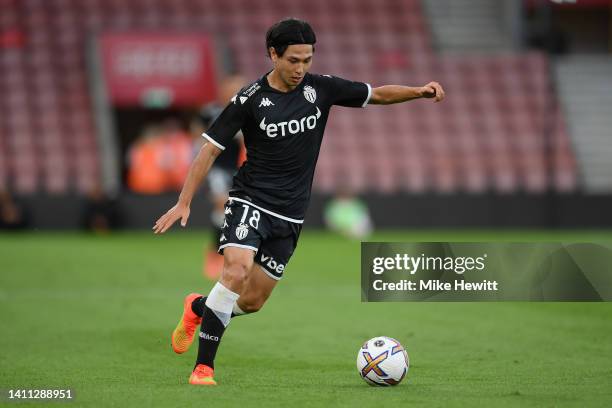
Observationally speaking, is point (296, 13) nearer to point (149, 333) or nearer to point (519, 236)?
point (519, 236)

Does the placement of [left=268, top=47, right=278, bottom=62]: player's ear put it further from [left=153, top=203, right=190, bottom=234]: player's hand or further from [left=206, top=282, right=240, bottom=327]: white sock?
[left=206, top=282, right=240, bottom=327]: white sock

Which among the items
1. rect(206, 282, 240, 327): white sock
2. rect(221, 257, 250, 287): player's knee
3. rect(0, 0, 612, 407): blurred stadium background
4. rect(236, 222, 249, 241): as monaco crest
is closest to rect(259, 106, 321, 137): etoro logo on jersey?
rect(236, 222, 249, 241): as monaco crest

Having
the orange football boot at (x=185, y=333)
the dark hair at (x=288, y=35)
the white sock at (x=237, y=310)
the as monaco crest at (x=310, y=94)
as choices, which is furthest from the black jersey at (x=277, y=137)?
the orange football boot at (x=185, y=333)

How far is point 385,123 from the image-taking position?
25.6 meters

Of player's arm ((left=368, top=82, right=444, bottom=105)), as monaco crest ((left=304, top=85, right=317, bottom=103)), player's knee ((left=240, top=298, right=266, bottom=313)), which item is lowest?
player's knee ((left=240, top=298, right=266, bottom=313))

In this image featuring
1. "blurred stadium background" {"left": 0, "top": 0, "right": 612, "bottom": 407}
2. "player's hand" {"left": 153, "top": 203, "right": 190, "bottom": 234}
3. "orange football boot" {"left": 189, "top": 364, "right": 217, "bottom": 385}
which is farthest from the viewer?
"blurred stadium background" {"left": 0, "top": 0, "right": 612, "bottom": 407}

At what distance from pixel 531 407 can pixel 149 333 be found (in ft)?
13.7

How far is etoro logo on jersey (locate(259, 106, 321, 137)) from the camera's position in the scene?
6.99m

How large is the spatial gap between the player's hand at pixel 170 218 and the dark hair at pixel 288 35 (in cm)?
105

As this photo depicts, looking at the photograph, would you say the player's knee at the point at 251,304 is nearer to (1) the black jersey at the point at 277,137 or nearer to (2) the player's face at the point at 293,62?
(1) the black jersey at the point at 277,137

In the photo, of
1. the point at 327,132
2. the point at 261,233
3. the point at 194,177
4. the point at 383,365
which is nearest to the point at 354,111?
the point at 327,132

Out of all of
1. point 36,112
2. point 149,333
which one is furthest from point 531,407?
point 36,112

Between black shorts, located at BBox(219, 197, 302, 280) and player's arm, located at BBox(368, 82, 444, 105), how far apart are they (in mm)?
957

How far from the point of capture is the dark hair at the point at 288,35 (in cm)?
681
